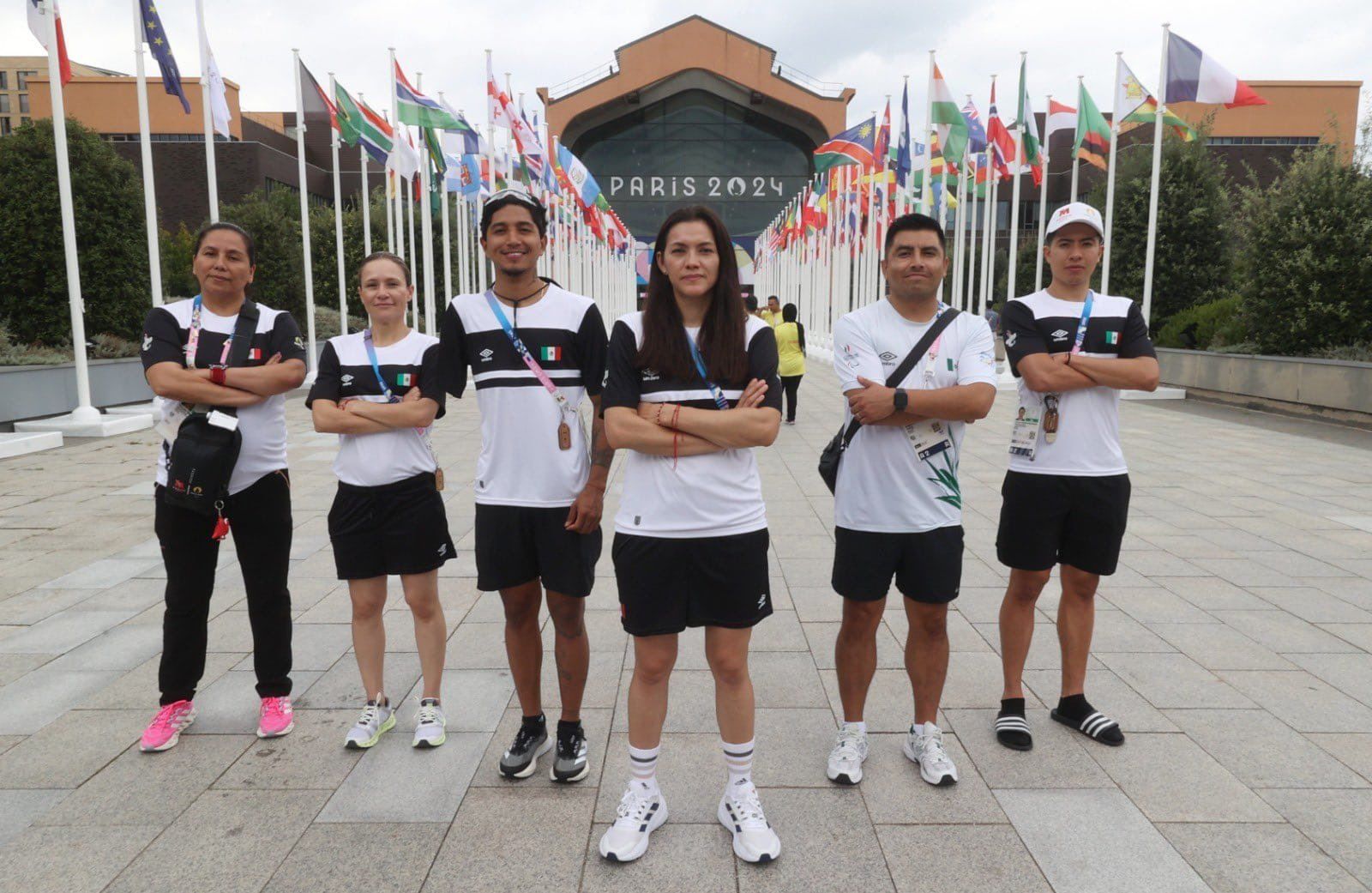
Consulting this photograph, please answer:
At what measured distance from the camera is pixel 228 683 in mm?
4023

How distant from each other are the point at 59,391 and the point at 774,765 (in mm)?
13195

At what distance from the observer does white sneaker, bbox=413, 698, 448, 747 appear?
338cm

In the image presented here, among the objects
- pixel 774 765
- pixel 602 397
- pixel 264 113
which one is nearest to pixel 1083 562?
pixel 774 765

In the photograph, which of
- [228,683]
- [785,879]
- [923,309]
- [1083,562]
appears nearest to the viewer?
[785,879]

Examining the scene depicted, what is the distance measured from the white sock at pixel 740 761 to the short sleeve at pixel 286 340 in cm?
217

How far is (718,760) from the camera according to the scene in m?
3.29

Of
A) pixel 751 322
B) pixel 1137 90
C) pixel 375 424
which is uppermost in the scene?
pixel 1137 90

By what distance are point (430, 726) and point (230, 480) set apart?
118 centimetres

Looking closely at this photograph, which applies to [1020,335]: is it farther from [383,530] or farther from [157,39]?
[157,39]

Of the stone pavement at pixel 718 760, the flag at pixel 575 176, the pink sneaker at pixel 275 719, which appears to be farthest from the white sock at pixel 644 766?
the flag at pixel 575 176

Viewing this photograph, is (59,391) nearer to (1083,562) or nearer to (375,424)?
(375,424)

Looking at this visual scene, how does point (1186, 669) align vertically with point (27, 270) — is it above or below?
below

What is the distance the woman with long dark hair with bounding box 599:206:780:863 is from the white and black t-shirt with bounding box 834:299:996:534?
1.64 ft

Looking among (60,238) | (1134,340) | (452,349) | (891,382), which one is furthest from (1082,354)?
(60,238)
